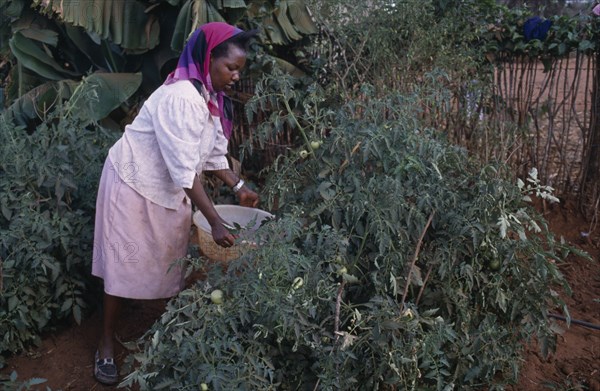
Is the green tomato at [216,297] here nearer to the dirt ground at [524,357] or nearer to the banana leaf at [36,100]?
the dirt ground at [524,357]

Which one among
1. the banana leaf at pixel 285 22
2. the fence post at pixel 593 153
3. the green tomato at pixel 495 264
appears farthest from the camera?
the banana leaf at pixel 285 22

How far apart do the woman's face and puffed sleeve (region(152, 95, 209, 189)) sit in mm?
151

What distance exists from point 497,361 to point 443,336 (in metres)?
0.37

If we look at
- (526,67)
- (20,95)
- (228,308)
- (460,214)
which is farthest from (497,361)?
(20,95)

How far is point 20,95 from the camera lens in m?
5.26

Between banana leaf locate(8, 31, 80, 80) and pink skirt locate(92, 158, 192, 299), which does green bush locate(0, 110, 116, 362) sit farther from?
banana leaf locate(8, 31, 80, 80)

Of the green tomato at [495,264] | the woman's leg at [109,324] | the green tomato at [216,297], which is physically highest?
the green tomato at [216,297]

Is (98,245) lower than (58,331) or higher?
higher

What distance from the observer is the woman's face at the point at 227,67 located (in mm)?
2822

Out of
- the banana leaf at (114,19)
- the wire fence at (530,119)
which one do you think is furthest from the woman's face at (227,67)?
the banana leaf at (114,19)

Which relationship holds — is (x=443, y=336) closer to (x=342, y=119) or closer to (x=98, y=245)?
(x=342, y=119)

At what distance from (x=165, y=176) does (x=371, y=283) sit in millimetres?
1093

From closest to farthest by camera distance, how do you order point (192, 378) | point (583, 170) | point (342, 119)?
point (192, 378) → point (342, 119) → point (583, 170)

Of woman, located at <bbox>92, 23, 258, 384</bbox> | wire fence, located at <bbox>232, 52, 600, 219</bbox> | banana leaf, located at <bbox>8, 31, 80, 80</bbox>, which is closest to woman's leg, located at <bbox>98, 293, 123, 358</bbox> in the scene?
woman, located at <bbox>92, 23, 258, 384</bbox>
